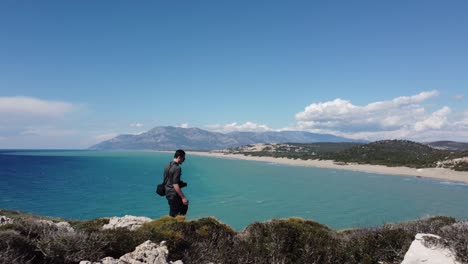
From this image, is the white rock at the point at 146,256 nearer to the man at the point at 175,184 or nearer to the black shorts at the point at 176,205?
the man at the point at 175,184

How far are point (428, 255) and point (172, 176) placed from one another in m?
6.95

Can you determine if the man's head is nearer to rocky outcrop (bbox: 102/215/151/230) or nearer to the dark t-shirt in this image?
the dark t-shirt

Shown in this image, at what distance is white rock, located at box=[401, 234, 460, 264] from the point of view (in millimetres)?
7145

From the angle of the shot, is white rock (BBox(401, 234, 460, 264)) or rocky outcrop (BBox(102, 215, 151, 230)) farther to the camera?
rocky outcrop (BBox(102, 215, 151, 230))

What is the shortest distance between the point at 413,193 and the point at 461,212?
20.6 m

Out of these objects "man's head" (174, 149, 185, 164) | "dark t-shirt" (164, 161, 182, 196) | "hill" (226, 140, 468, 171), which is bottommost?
"hill" (226, 140, 468, 171)

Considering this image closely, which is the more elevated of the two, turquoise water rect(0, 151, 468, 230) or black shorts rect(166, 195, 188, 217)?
black shorts rect(166, 195, 188, 217)

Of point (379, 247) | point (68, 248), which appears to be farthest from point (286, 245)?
point (68, 248)

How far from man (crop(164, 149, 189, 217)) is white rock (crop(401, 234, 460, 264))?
617cm

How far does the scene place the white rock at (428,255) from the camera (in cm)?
714

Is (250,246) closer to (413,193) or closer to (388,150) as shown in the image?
(413,193)

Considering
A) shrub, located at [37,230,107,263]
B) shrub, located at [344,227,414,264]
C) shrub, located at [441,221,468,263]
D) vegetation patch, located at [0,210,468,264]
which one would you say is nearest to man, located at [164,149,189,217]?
vegetation patch, located at [0,210,468,264]

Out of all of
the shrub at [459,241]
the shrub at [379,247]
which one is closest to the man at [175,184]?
the shrub at [379,247]

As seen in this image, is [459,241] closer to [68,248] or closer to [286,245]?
[286,245]
